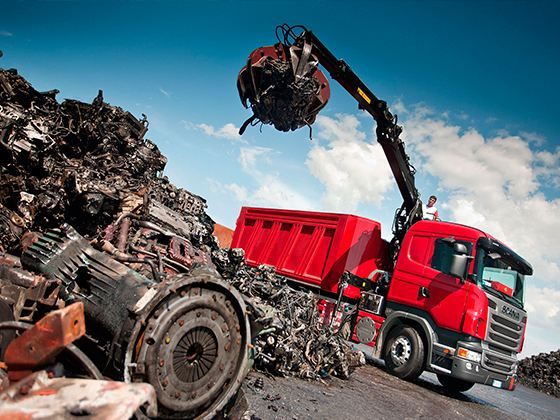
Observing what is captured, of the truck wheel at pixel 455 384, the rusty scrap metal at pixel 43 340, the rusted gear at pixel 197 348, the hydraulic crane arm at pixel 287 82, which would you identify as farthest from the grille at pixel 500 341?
the rusty scrap metal at pixel 43 340

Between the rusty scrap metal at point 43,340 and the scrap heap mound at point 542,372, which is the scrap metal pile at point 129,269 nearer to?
the rusty scrap metal at point 43,340

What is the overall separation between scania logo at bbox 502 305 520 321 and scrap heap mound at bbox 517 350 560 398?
8059 mm

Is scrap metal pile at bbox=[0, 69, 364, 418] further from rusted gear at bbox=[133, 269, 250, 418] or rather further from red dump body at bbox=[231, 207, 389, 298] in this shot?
red dump body at bbox=[231, 207, 389, 298]

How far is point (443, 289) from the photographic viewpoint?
593 centimetres

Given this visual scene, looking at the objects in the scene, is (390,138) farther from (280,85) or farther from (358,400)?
(358,400)

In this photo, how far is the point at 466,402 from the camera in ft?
19.7

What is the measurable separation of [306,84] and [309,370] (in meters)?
4.35

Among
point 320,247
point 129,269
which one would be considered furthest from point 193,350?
point 320,247

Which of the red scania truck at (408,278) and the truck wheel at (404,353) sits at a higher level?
the red scania truck at (408,278)

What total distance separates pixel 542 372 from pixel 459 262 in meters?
10.5

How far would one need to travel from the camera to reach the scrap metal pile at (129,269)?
1925 mm

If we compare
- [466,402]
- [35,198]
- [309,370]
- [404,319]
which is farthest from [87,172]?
[466,402]

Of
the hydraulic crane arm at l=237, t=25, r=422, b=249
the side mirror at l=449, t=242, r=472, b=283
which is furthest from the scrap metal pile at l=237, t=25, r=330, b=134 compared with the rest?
the side mirror at l=449, t=242, r=472, b=283

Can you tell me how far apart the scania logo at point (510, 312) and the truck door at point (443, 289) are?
83 centimetres
